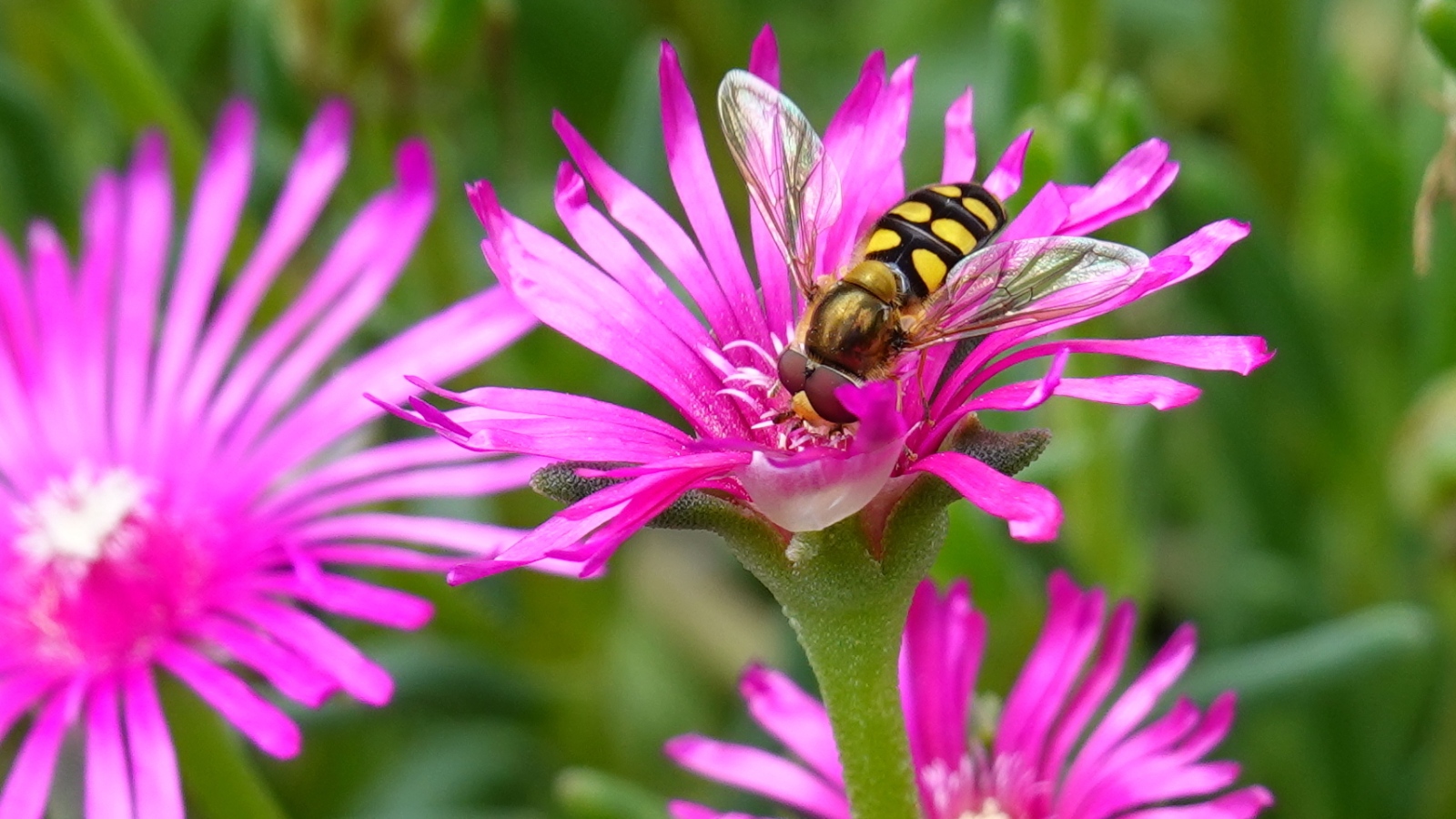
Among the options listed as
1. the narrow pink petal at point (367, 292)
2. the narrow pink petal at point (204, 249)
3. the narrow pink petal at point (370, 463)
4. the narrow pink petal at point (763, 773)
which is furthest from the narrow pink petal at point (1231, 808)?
the narrow pink petal at point (204, 249)

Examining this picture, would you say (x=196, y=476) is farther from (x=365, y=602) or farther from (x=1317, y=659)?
(x=1317, y=659)

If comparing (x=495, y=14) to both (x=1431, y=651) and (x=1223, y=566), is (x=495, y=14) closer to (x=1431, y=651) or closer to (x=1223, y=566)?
(x=1223, y=566)

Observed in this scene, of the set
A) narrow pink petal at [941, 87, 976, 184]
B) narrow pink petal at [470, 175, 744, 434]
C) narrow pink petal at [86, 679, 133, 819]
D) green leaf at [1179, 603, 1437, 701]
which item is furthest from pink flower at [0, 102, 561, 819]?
green leaf at [1179, 603, 1437, 701]

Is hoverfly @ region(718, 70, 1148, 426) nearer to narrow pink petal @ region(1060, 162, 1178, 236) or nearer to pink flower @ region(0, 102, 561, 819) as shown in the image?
narrow pink petal @ region(1060, 162, 1178, 236)

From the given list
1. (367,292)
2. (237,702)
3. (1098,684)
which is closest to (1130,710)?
(1098,684)

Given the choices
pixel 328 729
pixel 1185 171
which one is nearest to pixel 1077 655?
pixel 1185 171
